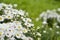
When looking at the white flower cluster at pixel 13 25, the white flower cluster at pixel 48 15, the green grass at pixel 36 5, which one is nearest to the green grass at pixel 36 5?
the green grass at pixel 36 5

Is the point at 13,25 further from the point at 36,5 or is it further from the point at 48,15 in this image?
the point at 36,5

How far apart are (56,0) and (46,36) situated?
5.81 metres

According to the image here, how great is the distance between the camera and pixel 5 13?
13.0 feet

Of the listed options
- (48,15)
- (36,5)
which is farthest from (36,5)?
(48,15)

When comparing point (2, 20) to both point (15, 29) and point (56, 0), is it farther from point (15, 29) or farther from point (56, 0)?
point (56, 0)

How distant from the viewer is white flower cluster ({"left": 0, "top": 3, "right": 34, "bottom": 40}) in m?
3.59

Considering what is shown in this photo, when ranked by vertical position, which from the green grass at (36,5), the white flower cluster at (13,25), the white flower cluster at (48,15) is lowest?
the white flower cluster at (13,25)

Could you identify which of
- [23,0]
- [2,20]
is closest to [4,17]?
[2,20]

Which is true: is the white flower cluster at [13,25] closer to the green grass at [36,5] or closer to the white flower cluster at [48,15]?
the green grass at [36,5]

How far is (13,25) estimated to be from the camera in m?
3.73

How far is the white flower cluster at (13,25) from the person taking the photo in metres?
3.59

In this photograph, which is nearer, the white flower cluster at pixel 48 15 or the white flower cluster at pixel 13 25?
the white flower cluster at pixel 13 25

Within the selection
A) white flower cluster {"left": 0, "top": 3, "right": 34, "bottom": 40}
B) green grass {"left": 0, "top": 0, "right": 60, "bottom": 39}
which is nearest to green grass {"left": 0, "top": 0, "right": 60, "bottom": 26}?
green grass {"left": 0, "top": 0, "right": 60, "bottom": 39}

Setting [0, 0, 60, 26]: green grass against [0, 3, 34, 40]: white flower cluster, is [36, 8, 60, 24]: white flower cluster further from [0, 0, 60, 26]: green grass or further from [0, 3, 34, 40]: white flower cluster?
[0, 3, 34, 40]: white flower cluster
